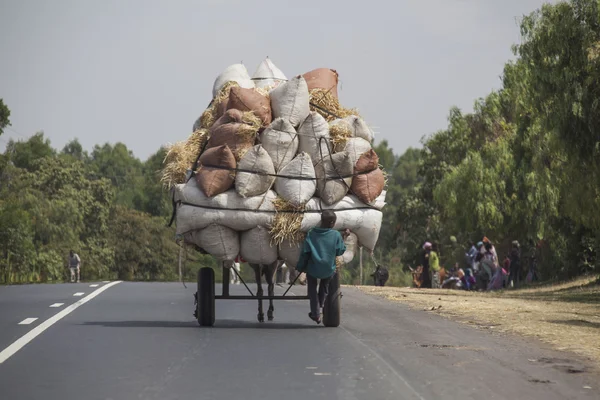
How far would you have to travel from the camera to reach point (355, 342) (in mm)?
14617

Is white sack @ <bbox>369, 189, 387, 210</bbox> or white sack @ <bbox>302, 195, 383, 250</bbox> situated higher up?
white sack @ <bbox>369, 189, 387, 210</bbox>

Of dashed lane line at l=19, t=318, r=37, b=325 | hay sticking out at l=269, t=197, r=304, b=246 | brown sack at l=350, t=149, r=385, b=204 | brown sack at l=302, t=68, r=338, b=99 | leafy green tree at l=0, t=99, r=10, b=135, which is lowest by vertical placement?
dashed lane line at l=19, t=318, r=37, b=325

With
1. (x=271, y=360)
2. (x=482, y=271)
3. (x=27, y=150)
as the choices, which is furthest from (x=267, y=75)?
(x=27, y=150)

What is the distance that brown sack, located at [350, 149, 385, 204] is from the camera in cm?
1666

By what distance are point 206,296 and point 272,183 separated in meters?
1.80

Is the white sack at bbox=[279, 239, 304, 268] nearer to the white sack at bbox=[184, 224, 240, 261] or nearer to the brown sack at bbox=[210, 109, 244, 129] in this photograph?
the white sack at bbox=[184, 224, 240, 261]

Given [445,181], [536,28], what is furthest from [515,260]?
[536,28]

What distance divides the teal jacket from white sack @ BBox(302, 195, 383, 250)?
11.4 inches

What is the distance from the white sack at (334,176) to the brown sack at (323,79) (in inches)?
62.4

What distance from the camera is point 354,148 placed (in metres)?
16.8

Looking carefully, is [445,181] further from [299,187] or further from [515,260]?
[299,187]

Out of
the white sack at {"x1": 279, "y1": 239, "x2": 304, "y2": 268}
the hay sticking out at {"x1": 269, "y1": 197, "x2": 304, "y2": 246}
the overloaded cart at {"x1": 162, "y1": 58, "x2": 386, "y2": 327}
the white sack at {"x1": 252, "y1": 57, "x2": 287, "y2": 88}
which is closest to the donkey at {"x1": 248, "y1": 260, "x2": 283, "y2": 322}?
the overloaded cart at {"x1": 162, "y1": 58, "x2": 386, "y2": 327}

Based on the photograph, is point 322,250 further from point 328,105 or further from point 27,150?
point 27,150

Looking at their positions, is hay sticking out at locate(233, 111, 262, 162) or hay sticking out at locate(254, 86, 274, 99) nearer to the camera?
hay sticking out at locate(233, 111, 262, 162)
